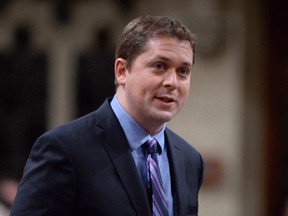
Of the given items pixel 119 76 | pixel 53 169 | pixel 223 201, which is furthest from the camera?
pixel 223 201

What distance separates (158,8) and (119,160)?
4.91 m

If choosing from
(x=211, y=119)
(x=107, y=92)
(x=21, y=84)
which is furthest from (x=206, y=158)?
(x=21, y=84)

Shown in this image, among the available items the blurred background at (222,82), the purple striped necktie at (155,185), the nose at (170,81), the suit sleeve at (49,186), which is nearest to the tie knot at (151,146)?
the purple striped necktie at (155,185)

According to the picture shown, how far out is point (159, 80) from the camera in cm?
310

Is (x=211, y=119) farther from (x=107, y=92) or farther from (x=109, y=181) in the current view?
(x=109, y=181)

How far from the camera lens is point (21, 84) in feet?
27.8

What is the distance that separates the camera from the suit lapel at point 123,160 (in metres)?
3.07

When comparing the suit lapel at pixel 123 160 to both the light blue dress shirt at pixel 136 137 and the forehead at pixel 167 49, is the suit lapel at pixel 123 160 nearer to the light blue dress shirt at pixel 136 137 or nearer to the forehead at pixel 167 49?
the light blue dress shirt at pixel 136 137

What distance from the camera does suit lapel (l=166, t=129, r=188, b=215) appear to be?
3.27m

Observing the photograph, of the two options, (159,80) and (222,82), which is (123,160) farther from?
(222,82)

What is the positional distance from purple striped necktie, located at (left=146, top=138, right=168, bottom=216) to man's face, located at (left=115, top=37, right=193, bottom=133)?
0.12 metres

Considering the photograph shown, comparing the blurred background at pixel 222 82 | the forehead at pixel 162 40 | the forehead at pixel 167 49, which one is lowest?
the blurred background at pixel 222 82

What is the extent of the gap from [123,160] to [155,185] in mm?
153

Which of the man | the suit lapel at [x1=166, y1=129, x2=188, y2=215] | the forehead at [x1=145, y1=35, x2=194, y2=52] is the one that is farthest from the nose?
the suit lapel at [x1=166, y1=129, x2=188, y2=215]
